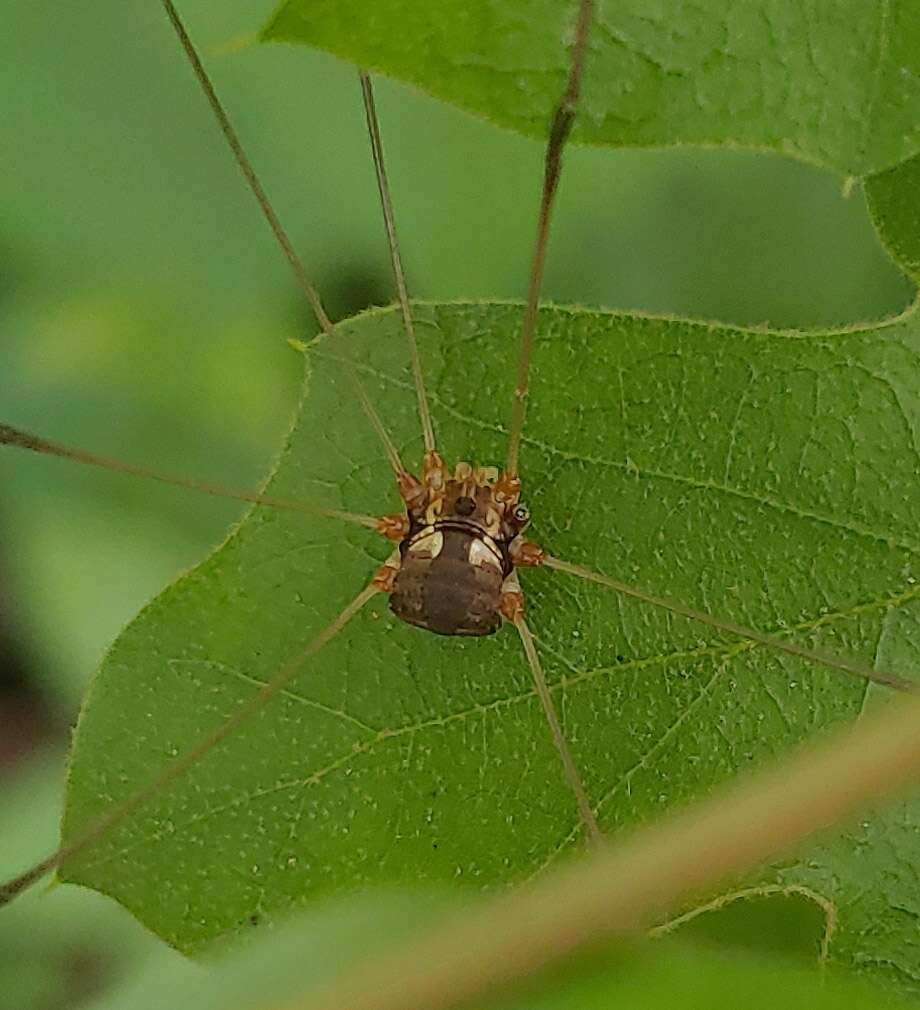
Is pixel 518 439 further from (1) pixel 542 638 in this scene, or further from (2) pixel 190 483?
(2) pixel 190 483

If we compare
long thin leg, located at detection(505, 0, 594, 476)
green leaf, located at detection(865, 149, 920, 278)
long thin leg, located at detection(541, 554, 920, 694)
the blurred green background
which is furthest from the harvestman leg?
the blurred green background

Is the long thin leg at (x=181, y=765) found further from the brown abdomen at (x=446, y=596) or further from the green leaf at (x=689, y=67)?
the green leaf at (x=689, y=67)

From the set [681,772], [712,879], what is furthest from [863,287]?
[712,879]

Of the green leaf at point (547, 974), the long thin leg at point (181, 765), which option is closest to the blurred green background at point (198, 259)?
the long thin leg at point (181, 765)

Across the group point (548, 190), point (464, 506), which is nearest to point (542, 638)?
point (464, 506)

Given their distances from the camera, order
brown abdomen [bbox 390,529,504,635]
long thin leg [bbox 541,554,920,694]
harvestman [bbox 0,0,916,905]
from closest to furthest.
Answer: long thin leg [bbox 541,554,920,694]
harvestman [bbox 0,0,916,905]
brown abdomen [bbox 390,529,504,635]

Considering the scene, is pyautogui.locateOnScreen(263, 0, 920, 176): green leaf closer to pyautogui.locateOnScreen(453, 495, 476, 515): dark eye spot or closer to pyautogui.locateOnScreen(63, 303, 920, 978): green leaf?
pyautogui.locateOnScreen(63, 303, 920, 978): green leaf

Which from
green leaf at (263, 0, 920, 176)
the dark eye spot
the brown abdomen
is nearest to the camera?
green leaf at (263, 0, 920, 176)
